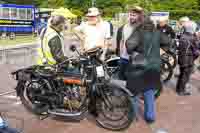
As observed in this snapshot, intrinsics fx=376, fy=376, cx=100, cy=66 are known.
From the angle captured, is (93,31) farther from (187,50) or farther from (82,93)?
(187,50)

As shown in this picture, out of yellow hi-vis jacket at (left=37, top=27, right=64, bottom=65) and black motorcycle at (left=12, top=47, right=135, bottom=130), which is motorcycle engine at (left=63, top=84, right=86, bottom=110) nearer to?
black motorcycle at (left=12, top=47, right=135, bottom=130)

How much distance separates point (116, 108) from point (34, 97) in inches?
54.4

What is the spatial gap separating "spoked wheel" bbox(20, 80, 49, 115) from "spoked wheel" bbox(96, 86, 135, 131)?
0.93m

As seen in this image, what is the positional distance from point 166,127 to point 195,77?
15.1ft

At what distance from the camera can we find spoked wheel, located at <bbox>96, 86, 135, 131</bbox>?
5.45m

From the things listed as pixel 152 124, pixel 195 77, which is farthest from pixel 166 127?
pixel 195 77

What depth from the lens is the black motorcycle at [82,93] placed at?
549 cm

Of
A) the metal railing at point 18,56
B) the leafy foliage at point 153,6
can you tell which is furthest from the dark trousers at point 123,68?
the leafy foliage at point 153,6

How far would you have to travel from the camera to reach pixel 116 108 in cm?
551

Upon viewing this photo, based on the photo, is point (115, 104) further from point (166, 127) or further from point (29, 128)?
point (29, 128)

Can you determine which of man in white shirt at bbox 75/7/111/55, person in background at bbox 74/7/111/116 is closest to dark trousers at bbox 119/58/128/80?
person in background at bbox 74/7/111/116

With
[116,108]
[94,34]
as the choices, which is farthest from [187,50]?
[116,108]

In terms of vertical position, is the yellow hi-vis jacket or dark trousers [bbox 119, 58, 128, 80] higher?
the yellow hi-vis jacket

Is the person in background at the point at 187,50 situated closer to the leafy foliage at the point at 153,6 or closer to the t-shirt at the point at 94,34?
the t-shirt at the point at 94,34
